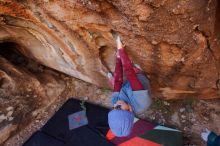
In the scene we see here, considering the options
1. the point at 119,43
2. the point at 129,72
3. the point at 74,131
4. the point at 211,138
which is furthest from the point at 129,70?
the point at 74,131

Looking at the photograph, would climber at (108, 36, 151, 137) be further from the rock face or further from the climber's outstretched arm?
the rock face

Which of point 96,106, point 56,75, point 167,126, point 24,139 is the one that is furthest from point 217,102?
point 24,139

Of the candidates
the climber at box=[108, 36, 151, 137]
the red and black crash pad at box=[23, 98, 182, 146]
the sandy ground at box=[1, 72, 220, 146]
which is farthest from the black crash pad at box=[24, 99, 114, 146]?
the climber at box=[108, 36, 151, 137]

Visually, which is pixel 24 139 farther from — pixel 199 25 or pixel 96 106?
pixel 199 25

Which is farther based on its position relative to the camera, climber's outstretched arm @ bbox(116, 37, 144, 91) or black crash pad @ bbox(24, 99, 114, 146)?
black crash pad @ bbox(24, 99, 114, 146)

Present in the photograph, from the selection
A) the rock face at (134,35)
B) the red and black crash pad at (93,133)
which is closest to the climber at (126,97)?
the rock face at (134,35)

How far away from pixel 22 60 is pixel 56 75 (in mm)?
428

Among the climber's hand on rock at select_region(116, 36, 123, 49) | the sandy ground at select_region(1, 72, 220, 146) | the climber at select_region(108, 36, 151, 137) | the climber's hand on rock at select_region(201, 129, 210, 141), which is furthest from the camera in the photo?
the sandy ground at select_region(1, 72, 220, 146)

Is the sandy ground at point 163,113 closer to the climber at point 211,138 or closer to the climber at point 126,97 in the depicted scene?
the climber at point 211,138

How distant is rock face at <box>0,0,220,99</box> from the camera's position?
1805mm

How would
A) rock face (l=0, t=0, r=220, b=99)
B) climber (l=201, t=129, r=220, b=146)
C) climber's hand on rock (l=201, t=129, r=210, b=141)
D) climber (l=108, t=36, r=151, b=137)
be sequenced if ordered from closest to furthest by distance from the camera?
1. rock face (l=0, t=0, r=220, b=99)
2. climber (l=108, t=36, r=151, b=137)
3. climber (l=201, t=129, r=220, b=146)
4. climber's hand on rock (l=201, t=129, r=210, b=141)

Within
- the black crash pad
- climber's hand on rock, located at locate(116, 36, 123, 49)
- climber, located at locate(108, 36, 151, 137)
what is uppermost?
climber's hand on rock, located at locate(116, 36, 123, 49)

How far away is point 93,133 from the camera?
2.80 metres

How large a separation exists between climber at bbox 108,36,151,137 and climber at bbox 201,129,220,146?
0.71m
